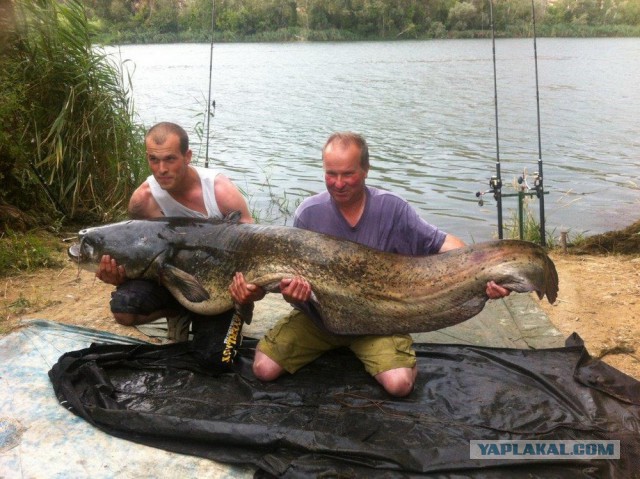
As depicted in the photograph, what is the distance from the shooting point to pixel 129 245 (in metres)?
3.26

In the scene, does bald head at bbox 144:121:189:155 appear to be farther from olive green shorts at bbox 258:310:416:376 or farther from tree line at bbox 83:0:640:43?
tree line at bbox 83:0:640:43

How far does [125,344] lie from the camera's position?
3.37m

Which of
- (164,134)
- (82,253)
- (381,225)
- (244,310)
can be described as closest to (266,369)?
(244,310)

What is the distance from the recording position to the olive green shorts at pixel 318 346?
302cm

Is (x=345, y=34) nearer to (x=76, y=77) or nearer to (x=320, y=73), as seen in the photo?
(x=320, y=73)

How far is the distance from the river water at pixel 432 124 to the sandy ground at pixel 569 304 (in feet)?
4.09

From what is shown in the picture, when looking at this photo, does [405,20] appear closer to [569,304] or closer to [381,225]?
[569,304]

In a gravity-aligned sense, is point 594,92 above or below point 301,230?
above

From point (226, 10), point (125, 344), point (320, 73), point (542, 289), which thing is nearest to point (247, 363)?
point (125, 344)

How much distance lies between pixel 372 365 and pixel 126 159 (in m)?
4.44

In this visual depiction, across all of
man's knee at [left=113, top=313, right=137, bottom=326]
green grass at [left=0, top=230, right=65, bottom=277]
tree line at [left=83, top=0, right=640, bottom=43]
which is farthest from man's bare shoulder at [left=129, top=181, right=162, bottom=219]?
tree line at [left=83, top=0, right=640, bottom=43]

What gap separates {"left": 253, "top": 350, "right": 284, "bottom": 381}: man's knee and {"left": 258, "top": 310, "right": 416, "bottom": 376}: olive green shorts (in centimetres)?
2

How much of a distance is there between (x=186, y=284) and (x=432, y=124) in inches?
474

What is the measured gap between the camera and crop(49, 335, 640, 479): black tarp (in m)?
2.42
